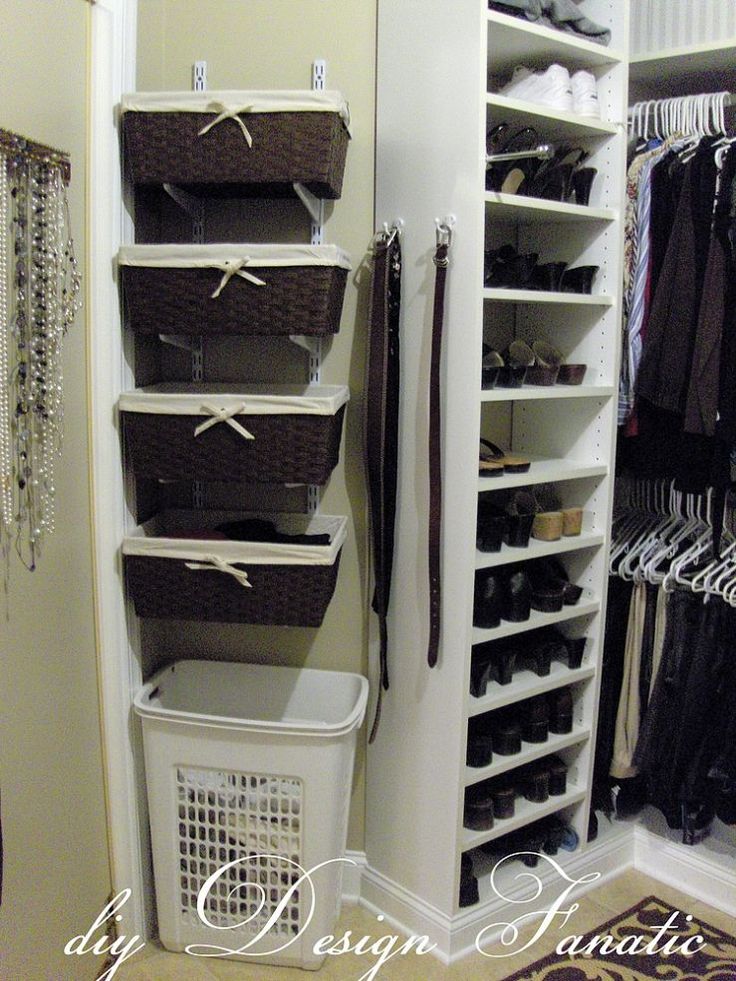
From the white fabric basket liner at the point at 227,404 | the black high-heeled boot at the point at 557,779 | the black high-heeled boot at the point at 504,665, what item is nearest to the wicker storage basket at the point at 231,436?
the white fabric basket liner at the point at 227,404

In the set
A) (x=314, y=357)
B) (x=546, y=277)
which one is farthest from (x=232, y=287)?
(x=546, y=277)

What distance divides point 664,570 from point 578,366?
1.79 feet

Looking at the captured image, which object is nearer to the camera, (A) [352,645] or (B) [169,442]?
(B) [169,442]

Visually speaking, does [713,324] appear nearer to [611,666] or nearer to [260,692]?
[611,666]

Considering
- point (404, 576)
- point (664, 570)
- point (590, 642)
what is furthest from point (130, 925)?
point (664, 570)

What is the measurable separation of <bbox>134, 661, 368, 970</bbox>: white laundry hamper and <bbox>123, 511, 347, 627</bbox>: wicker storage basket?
0.22 m

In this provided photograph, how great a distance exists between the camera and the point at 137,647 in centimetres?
190

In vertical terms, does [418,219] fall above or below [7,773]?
above

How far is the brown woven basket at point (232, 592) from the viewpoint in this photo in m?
1.73

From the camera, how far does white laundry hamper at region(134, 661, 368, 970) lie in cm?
180

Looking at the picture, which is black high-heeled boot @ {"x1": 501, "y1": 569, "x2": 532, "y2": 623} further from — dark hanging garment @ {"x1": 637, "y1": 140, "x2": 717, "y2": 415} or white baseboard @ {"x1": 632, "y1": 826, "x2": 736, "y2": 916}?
white baseboard @ {"x1": 632, "y1": 826, "x2": 736, "y2": 916}

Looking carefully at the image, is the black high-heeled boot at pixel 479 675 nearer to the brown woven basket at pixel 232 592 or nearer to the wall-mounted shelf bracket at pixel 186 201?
the brown woven basket at pixel 232 592

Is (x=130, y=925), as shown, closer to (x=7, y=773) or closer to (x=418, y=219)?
(x=7, y=773)

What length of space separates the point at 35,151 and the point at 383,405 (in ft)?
2.55
